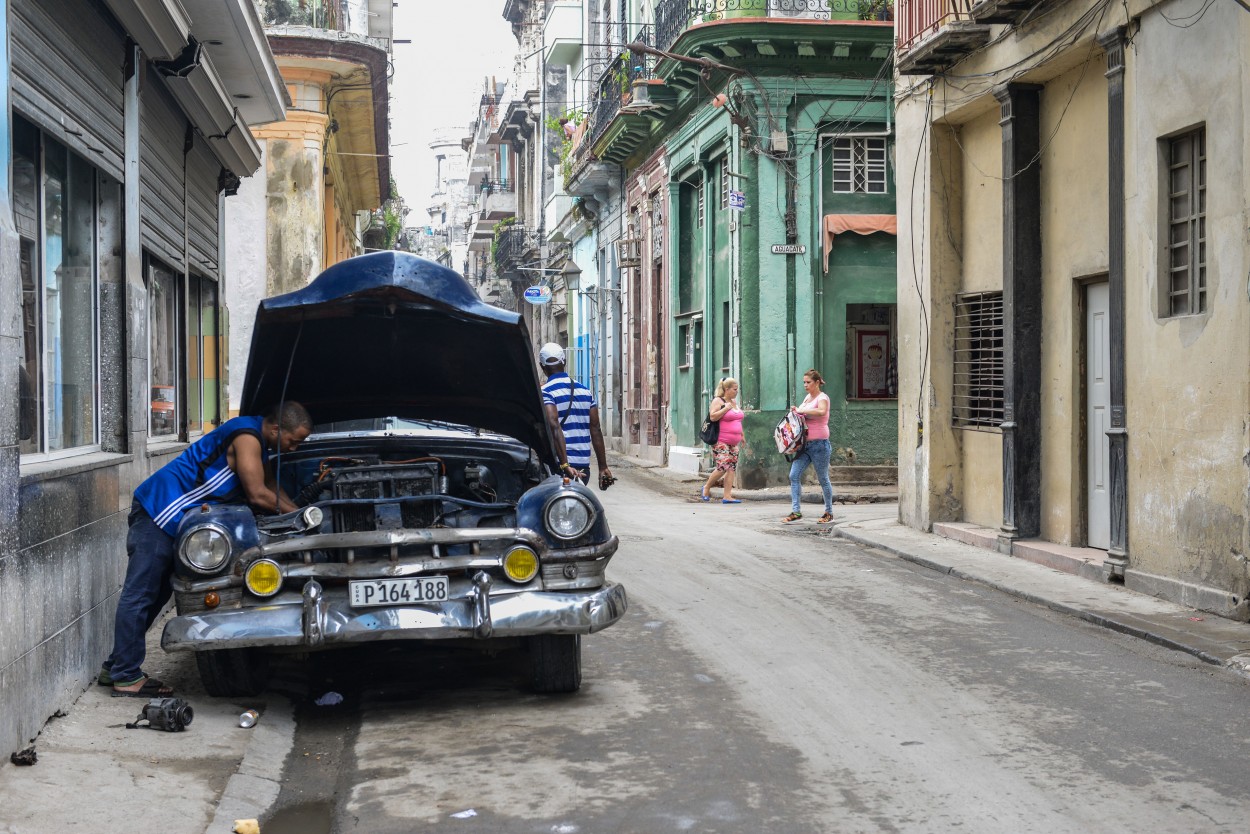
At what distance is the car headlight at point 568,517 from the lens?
621 cm

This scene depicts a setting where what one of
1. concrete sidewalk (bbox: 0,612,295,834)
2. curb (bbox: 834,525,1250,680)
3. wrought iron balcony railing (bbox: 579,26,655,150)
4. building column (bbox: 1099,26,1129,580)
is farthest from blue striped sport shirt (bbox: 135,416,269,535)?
wrought iron balcony railing (bbox: 579,26,655,150)

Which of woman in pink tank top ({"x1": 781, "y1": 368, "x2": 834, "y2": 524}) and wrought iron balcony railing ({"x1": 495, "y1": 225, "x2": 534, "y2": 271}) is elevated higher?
wrought iron balcony railing ({"x1": 495, "y1": 225, "x2": 534, "y2": 271})

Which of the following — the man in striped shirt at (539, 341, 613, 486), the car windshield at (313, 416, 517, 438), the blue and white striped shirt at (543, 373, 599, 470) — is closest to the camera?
the car windshield at (313, 416, 517, 438)

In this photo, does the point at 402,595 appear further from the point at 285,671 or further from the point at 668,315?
the point at 668,315

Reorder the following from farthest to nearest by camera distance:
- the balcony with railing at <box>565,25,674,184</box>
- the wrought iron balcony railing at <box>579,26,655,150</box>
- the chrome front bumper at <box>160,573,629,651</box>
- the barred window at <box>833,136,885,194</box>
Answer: the wrought iron balcony railing at <box>579,26,655,150</box> → the balcony with railing at <box>565,25,674,184</box> → the barred window at <box>833,136,885,194</box> → the chrome front bumper at <box>160,573,629,651</box>

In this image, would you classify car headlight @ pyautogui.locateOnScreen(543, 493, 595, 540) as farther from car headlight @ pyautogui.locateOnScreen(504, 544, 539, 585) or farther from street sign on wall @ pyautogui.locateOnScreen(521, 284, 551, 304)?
street sign on wall @ pyautogui.locateOnScreen(521, 284, 551, 304)

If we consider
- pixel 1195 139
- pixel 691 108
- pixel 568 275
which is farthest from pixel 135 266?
pixel 568 275

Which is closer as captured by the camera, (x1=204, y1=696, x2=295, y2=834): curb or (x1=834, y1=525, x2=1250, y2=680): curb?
(x1=204, y1=696, x2=295, y2=834): curb

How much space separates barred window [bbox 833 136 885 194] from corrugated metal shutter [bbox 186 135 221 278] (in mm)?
11051

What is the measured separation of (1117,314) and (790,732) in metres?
5.82

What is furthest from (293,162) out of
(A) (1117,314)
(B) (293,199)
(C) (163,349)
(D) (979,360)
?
(A) (1117,314)

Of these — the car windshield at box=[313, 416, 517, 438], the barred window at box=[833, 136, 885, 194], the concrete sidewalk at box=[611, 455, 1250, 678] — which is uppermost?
the barred window at box=[833, 136, 885, 194]

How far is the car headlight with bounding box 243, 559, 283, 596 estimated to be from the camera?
5953mm

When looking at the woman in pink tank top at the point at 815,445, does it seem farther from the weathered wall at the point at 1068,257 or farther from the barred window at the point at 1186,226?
the barred window at the point at 1186,226
